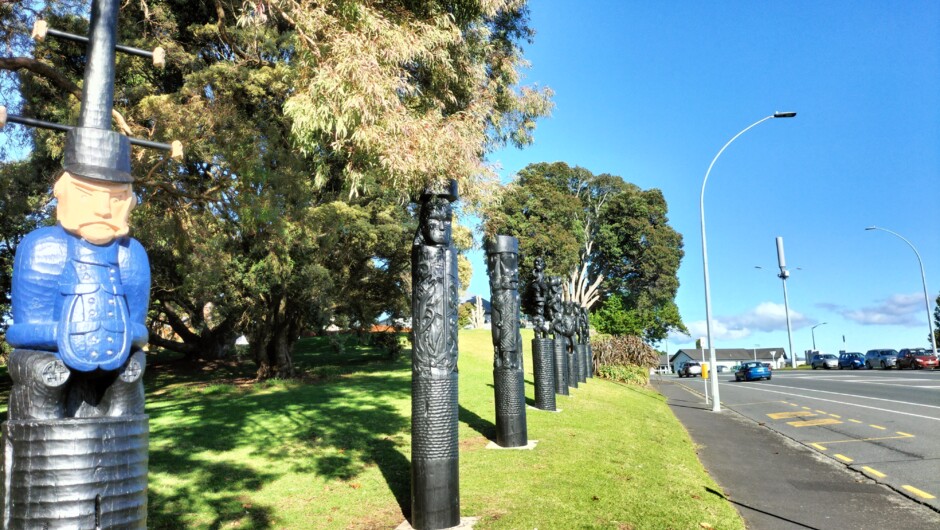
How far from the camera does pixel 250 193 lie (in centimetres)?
898

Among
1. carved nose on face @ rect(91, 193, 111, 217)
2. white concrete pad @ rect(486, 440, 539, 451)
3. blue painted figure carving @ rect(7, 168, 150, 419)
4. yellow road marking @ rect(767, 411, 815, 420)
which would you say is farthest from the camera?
yellow road marking @ rect(767, 411, 815, 420)

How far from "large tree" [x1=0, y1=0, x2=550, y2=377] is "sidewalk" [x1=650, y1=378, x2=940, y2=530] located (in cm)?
561

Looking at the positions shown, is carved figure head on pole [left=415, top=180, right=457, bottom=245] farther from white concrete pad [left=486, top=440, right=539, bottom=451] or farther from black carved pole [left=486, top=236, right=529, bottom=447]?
white concrete pad [left=486, top=440, right=539, bottom=451]

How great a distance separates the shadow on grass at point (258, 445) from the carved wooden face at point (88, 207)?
3750 mm

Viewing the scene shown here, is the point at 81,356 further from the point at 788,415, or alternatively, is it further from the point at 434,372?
the point at 788,415

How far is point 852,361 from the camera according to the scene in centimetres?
4212

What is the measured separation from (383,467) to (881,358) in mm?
41273

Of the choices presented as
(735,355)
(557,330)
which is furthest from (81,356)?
(735,355)

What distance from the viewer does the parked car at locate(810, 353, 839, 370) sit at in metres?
44.3

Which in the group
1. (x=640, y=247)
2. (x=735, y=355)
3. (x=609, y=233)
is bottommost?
(x=735, y=355)

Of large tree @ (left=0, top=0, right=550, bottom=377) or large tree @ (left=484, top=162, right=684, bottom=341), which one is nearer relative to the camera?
large tree @ (left=0, top=0, right=550, bottom=377)

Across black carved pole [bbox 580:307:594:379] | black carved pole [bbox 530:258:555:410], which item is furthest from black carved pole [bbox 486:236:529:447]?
black carved pole [bbox 580:307:594:379]

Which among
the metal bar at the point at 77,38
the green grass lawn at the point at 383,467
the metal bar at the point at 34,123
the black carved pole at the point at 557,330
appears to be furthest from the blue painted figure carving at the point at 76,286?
the black carved pole at the point at 557,330

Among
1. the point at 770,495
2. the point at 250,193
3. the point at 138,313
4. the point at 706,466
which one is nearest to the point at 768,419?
the point at 706,466
